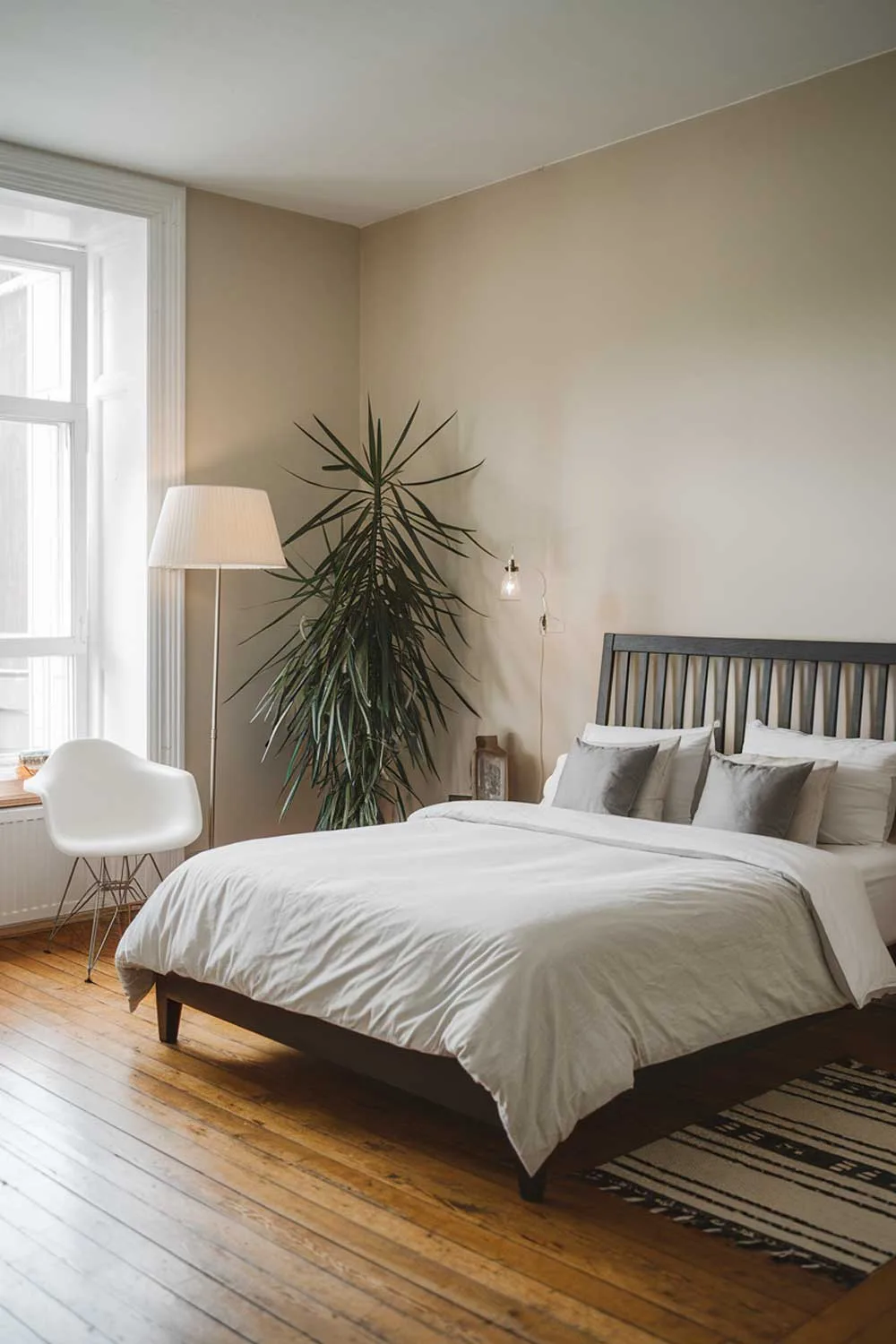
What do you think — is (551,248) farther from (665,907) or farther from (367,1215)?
(367,1215)

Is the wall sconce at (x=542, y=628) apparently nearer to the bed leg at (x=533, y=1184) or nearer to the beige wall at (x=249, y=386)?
the beige wall at (x=249, y=386)

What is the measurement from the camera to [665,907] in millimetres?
3201

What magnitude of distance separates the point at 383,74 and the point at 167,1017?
3.13 m

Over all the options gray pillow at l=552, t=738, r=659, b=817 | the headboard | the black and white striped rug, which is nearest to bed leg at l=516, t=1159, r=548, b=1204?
the black and white striped rug

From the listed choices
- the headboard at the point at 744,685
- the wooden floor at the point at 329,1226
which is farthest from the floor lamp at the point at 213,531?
the wooden floor at the point at 329,1226

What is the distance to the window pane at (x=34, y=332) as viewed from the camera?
5496mm

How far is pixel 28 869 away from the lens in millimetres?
5230

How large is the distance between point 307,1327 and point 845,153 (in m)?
3.84

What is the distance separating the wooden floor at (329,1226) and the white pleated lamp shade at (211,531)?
1.94 metres

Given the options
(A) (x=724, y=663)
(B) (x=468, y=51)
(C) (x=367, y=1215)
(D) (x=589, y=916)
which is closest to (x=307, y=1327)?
(C) (x=367, y=1215)

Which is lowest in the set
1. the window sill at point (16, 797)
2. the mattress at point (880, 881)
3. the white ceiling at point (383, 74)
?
the window sill at point (16, 797)

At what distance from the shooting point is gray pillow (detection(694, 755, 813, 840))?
12.7 feet

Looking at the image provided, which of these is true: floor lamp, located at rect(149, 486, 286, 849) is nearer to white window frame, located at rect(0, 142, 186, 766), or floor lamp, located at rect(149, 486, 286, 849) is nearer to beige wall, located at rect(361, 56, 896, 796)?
white window frame, located at rect(0, 142, 186, 766)

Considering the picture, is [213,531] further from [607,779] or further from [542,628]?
[607,779]
